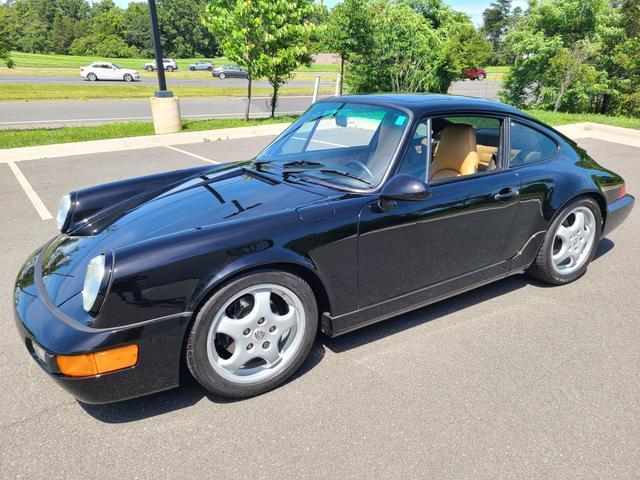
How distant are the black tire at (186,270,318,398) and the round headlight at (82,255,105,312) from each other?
45 centimetres

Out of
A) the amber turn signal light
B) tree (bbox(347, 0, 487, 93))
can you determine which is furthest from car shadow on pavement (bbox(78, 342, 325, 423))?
tree (bbox(347, 0, 487, 93))

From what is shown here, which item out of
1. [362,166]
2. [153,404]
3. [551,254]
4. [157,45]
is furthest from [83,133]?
[551,254]

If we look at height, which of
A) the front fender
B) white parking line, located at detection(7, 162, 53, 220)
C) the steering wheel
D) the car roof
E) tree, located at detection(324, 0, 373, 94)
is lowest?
white parking line, located at detection(7, 162, 53, 220)

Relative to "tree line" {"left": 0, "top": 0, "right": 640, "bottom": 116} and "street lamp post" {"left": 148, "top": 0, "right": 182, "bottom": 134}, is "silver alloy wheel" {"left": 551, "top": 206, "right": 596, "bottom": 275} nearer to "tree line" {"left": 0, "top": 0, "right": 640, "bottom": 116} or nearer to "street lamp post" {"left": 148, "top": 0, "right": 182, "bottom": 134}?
"street lamp post" {"left": 148, "top": 0, "right": 182, "bottom": 134}

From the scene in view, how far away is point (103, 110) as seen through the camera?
18.6m

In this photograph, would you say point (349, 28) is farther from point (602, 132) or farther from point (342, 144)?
point (342, 144)

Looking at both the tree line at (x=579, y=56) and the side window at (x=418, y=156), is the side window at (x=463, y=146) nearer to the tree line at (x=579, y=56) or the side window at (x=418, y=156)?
the side window at (x=418, y=156)

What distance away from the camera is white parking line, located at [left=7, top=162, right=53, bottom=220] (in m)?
5.70

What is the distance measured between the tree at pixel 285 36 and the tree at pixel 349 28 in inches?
78.7

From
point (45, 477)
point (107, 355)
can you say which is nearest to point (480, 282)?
point (107, 355)

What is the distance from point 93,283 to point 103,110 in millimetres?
18972

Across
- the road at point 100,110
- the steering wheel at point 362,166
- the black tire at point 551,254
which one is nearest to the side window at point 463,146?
the steering wheel at point 362,166

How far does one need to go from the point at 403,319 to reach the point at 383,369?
0.63 metres

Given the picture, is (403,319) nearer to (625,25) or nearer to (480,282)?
(480,282)
